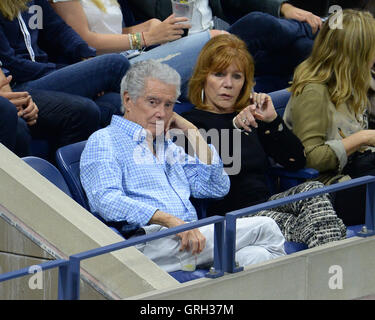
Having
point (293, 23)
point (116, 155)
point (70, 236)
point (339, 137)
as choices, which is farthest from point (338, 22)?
point (70, 236)

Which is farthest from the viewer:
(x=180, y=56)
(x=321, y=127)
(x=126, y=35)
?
(x=126, y=35)

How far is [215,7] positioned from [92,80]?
146cm

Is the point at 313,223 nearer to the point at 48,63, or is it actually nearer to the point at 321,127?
the point at 321,127

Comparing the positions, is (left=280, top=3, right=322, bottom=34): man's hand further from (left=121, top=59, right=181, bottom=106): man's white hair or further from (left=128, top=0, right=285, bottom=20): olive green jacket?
(left=121, top=59, right=181, bottom=106): man's white hair

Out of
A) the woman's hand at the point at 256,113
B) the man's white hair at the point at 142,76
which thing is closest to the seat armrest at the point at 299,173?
the woman's hand at the point at 256,113

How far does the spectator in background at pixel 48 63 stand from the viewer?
5.38m

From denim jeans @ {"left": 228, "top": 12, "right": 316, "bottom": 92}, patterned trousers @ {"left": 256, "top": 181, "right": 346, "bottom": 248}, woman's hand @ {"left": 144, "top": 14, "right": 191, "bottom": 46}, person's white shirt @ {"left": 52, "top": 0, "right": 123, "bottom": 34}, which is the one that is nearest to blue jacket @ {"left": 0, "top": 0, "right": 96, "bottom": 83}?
→ person's white shirt @ {"left": 52, "top": 0, "right": 123, "bottom": 34}

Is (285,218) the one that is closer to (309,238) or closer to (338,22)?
(309,238)

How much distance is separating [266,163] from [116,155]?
0.92 metres

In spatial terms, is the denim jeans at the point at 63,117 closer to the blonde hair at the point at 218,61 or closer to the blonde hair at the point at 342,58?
the blonde hair at the point at 218,61

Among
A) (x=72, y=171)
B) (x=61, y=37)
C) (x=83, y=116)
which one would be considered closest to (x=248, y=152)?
(x=83, y=116)

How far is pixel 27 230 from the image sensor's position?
4371mm

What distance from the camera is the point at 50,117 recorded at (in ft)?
16.9

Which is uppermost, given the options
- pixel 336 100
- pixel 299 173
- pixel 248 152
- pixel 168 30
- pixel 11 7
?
pixel 11 7
